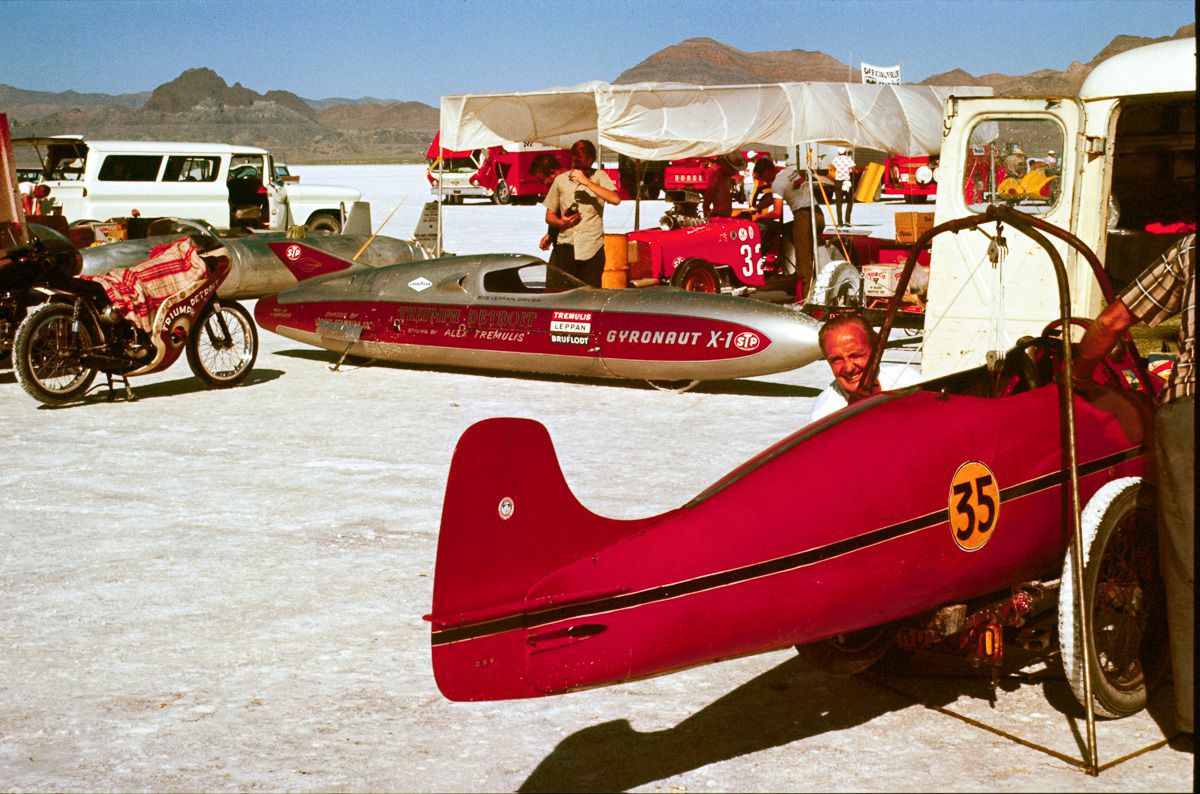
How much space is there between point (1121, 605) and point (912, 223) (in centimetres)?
1148

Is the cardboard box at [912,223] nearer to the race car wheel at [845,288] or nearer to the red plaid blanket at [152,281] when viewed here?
the race car wheel at [845,288]

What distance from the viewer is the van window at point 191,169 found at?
21.7 metres

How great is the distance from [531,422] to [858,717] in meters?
1.56

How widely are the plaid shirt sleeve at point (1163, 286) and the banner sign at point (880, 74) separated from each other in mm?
14959

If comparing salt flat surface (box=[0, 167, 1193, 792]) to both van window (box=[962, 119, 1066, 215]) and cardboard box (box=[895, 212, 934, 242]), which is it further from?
cardboard box (box=[895, 212, 934, 242])

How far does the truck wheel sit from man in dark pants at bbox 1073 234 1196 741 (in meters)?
39.6

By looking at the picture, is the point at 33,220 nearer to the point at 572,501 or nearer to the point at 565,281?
the point at 565,281

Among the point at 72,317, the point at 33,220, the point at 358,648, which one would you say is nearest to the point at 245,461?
the point at 72,317

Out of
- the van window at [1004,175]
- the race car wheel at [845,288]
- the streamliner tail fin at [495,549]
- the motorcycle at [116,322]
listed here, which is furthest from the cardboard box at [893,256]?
the streamliner tail fin at [495,549]

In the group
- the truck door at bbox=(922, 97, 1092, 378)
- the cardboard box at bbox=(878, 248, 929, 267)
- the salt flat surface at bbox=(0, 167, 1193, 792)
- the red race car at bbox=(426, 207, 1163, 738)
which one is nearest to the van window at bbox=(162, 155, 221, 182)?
the cardboard box at bbox=(878, 248, 929, 267)

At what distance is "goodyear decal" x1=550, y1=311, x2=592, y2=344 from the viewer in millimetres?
10703

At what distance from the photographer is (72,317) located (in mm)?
10328

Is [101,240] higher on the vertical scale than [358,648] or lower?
higher

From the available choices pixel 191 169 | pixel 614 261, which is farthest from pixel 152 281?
pixel 191 169
